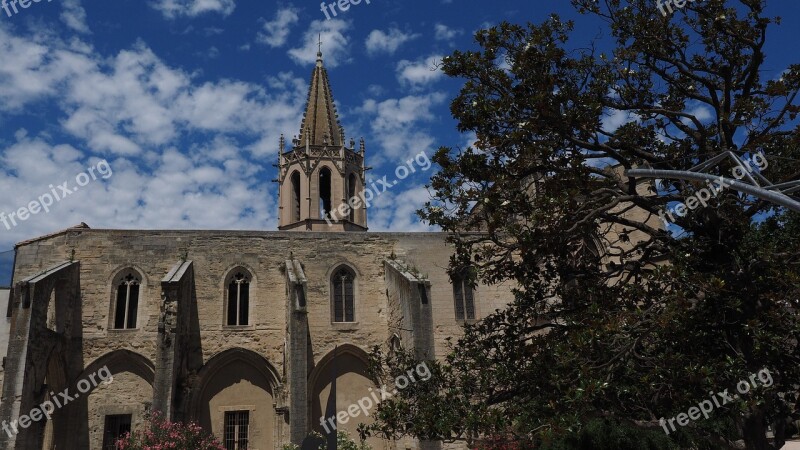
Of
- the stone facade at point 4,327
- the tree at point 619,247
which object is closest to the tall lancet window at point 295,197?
the stone facade at point 4,327

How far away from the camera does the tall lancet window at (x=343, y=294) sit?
2070cm

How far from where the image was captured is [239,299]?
66.2 feet

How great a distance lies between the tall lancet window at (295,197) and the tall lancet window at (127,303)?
54.2 ft

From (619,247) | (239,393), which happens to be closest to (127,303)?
(239,393)

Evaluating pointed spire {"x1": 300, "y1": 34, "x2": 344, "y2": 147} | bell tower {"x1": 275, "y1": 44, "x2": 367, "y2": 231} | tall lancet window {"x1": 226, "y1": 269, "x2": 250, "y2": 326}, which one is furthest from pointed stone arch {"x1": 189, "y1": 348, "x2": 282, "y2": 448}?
pointed spire {"x1": 300, "y1": 34, "x2": 344, "y2": 147}

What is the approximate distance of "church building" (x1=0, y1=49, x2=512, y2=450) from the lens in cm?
1698

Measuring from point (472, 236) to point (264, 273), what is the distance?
7409 mm

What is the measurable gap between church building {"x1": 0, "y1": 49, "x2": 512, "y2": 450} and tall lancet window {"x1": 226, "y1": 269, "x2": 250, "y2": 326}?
0.03m

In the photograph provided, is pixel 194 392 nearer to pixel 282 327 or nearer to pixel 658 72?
pixel 282 327

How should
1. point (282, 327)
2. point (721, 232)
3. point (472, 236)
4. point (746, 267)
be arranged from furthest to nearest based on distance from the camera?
point (472, 236) < point (282, 327) < point (721, 232) < point (746, 267)

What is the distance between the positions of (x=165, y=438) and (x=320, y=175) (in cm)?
2320

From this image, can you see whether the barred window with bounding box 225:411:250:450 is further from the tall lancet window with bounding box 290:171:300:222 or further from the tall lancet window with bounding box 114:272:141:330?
the tall lancet window with bounding box 290:171:300:222

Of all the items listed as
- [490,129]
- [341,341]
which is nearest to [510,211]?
[490,129]

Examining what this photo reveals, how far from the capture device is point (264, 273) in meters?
20.6
